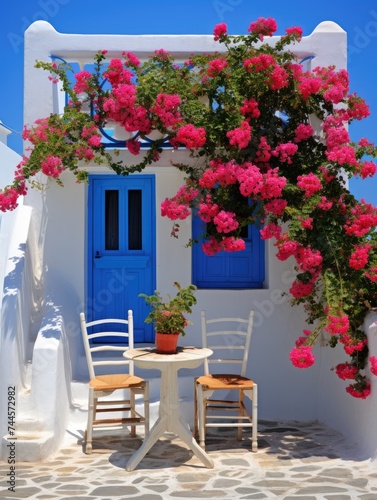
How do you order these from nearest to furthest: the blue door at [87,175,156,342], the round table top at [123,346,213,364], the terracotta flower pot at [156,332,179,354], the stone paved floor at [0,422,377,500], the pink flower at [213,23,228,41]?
the stone paved floor at [0,422,377,500]
the round table top at [123,346,213,364]
the terracotta flower pot at [156,332,179,354]
the pink flower at [213,23,228,41]
the blue door at [87,175,156,342]

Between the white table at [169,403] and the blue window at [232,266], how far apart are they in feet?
8.23

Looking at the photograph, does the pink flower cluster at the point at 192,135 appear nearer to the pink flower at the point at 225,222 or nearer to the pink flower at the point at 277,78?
the pink flower at the point at 225,222

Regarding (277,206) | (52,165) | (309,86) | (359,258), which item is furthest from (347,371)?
(52,165)

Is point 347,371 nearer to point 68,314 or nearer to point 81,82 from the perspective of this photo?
point 68,314

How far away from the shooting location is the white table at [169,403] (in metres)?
6.16

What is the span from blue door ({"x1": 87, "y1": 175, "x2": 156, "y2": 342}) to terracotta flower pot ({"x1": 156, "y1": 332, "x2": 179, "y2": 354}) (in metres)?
2.52

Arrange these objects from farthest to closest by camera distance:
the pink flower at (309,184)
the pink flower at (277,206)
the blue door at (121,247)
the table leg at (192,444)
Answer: the blue door at (121,247)
the pink flower at (277,206)
the pink flower at (309,184)
the table leg at (192,444)

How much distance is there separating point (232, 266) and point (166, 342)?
9.04 ft

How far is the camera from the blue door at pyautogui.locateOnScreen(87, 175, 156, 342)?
29.0 feet

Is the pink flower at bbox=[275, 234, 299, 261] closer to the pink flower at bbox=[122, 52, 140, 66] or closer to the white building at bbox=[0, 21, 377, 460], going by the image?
the white building at bbox=[0, 21, 377, 460]

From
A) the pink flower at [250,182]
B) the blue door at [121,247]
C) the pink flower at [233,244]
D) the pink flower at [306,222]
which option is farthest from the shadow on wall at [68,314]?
the pink flower at [306,222]

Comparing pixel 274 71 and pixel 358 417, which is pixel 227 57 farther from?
pixel 358 417

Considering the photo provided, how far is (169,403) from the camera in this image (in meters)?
6.33

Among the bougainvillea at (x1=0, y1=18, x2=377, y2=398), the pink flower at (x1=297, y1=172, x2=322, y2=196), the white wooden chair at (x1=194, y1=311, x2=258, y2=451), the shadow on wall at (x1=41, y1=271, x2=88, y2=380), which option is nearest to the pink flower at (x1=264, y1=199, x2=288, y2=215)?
the bougainvillea at (x1=0, y1=18, x2=377, y2=398)
